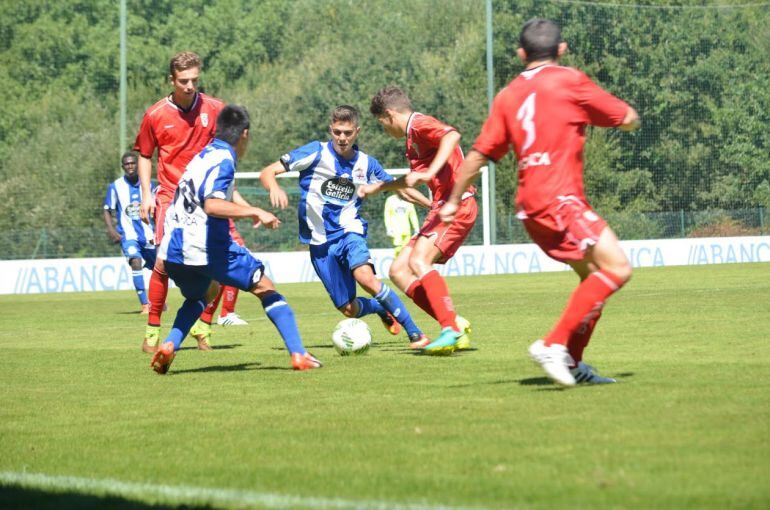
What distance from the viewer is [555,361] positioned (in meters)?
7.04

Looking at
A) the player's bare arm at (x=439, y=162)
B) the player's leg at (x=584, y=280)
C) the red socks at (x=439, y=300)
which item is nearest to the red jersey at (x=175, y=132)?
the player's bare arm at (x=439, y=162)

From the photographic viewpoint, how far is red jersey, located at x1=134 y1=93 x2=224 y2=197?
11539 mm

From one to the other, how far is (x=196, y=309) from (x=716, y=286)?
12.5 meters

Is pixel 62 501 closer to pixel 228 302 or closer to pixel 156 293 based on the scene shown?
pixel 156 293

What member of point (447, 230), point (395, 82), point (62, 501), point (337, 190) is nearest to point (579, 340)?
point (447, 230)

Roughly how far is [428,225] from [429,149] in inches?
24.6

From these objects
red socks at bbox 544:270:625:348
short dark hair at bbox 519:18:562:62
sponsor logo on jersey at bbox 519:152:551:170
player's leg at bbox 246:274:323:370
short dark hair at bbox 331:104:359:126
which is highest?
short dark hair at bbox 519:18:562:62

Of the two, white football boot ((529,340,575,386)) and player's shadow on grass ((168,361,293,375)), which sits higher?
white football boot ((529,340,575,386))

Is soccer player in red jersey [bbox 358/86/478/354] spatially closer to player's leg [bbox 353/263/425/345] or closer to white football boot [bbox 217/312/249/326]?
player's leg [bbox 353/263/425/345]

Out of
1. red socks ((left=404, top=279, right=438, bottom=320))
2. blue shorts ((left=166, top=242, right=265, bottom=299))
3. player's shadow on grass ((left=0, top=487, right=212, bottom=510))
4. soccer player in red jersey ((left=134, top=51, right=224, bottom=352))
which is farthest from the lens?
soccer player in red jersey ((left=134, top=51, right=224, bottom=352))

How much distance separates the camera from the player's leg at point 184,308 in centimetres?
902

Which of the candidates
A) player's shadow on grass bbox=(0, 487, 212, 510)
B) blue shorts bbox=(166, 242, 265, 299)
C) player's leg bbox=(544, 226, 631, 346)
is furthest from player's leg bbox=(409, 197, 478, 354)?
player's shadow on grass bbox=(0, 487, 212, 510)

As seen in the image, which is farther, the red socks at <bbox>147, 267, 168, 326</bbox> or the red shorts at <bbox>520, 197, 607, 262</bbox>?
the red socks at <bbox>147, 267, 168, 326</bbox>

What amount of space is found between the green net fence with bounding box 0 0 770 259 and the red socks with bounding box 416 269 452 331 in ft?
70.5
